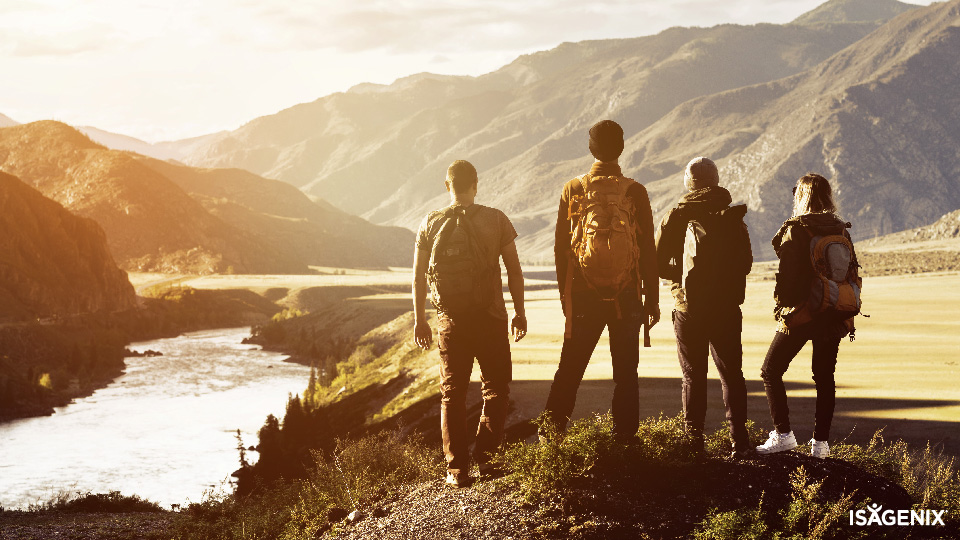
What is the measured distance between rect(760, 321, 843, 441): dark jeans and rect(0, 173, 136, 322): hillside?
54302 millimetres

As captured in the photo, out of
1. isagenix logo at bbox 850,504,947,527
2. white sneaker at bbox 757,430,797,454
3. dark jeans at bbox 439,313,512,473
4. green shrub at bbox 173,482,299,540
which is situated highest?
dark jeans at bbox 439,313,512,473

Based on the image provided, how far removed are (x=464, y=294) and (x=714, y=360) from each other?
86.5 inches

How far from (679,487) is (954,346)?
2171 cm

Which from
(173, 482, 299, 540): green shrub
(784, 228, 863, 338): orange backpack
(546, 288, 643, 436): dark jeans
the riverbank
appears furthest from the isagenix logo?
the riverbank

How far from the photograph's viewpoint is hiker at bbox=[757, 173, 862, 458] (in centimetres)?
722

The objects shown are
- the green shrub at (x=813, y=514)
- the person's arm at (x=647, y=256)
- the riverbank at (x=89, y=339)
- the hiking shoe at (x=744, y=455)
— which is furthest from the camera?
the riverbank at (x=89, y=339)

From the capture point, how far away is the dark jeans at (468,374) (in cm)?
743

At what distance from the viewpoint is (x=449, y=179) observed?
296 inches

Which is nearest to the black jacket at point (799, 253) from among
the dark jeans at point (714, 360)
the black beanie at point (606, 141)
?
the dark jeans at point (714, 360)

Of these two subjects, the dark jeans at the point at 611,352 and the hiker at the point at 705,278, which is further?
the hiker at the point at 705,278

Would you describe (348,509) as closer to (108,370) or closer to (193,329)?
(108,370)

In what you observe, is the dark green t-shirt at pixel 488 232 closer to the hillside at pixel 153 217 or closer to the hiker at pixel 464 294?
the hiker at pixel 464 294

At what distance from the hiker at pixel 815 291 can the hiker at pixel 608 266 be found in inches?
47.2

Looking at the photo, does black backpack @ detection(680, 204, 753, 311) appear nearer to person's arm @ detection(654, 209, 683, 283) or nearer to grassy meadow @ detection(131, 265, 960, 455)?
person's arm @ detection(654, 209, 683, 283)
